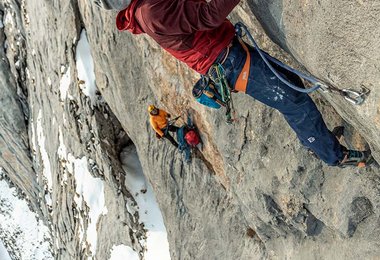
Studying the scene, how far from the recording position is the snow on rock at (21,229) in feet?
72.7

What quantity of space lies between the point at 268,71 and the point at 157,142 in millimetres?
5076

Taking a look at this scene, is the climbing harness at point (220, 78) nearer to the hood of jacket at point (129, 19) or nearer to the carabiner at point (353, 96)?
the hood of jacket at point (129, 19)

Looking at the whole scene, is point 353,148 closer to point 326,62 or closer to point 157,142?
point 326,62

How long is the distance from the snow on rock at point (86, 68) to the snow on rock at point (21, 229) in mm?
11862

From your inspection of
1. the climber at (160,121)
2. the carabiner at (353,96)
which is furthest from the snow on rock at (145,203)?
the carabiner at (353,96)

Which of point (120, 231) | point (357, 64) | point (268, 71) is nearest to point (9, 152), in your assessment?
point (120, 231)

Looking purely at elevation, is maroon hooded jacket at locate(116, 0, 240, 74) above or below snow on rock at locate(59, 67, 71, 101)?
below

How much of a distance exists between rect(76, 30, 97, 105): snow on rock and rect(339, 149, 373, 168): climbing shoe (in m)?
8.55

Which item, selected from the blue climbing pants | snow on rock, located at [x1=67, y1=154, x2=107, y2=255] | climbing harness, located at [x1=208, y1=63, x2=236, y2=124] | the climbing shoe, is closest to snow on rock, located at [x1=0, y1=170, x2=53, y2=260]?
snow on rock, located at [x1=67, y1=154, x2=107, y2=255]

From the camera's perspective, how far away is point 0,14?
17156 millimetres

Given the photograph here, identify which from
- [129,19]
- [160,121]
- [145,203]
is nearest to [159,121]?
[160,121]

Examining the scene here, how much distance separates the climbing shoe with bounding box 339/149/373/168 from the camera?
4.76m

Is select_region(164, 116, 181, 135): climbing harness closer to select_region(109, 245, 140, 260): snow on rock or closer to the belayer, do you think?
the belayer

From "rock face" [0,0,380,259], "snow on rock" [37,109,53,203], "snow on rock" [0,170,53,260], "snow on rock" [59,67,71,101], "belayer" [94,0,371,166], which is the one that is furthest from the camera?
"snow on rock" [0,170,53,260]
